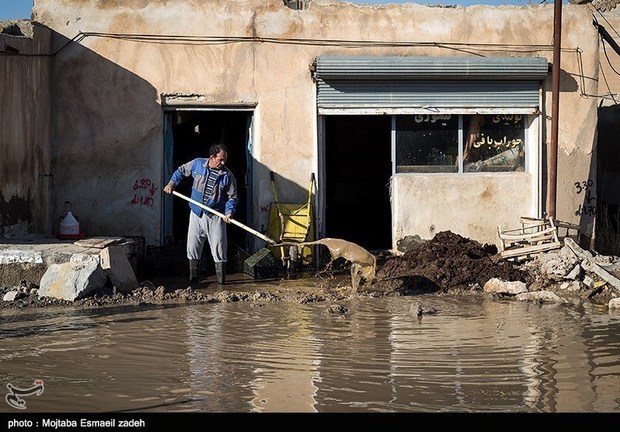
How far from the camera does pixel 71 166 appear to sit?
13.0 metres

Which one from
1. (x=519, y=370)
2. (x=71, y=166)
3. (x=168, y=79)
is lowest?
(x=519, y=370)

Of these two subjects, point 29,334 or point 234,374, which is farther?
point 29,334

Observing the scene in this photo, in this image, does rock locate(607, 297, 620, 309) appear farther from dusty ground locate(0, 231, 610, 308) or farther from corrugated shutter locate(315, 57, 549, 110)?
corrugated shutter locate(315, 57, 549, 110)

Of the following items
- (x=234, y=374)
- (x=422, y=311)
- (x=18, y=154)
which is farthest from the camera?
(x=18, y=154)

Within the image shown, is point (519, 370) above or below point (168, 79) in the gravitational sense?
below

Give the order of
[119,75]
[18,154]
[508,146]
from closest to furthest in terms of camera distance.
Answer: [18,154] → [119,75] → [508,146]

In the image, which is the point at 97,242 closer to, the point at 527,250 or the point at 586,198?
the point at 527,250

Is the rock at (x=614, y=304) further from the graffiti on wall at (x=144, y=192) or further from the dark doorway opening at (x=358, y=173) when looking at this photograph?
the dark doorway opening at (x=358, y=173)

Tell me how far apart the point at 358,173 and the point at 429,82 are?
5363mm

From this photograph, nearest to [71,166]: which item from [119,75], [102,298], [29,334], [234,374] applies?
[119,75]

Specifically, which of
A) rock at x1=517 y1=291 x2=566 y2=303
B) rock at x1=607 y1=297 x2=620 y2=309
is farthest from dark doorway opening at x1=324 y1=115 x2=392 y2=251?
rock at x1=607 y1=297 x2=620 y2=309

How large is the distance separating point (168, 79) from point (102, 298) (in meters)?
4.03

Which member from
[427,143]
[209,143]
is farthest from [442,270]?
[209,143]

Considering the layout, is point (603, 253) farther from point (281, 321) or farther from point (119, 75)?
point (119, 75)
